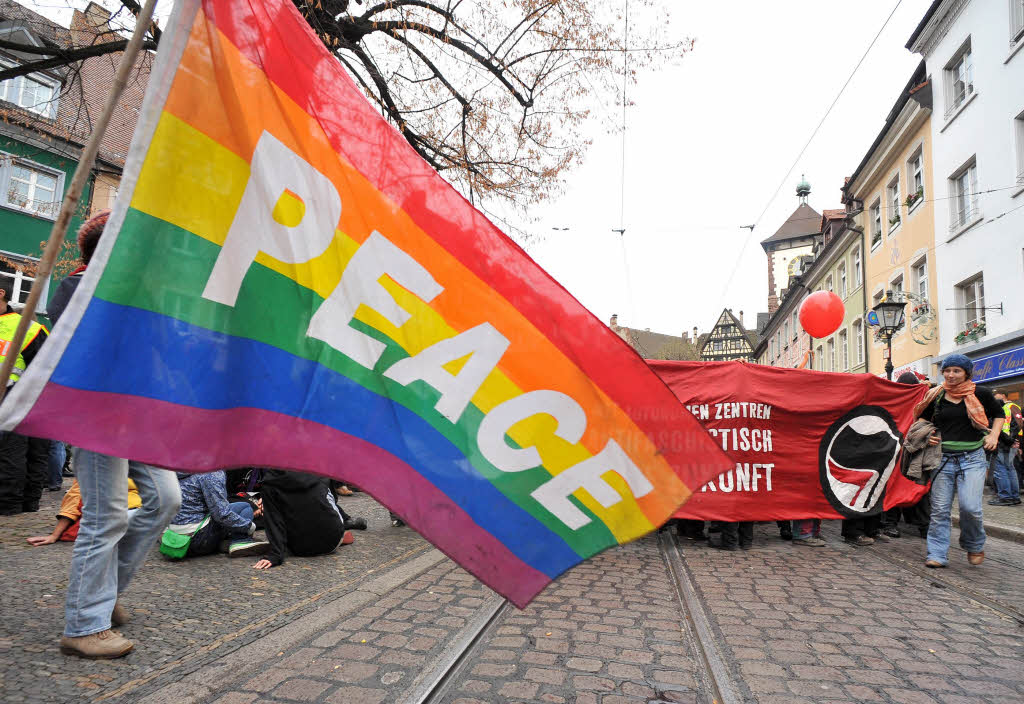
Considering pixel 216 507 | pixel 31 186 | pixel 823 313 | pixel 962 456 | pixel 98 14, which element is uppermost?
pixel 31 186

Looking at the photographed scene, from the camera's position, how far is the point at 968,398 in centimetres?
555

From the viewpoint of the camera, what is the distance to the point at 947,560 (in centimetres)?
571

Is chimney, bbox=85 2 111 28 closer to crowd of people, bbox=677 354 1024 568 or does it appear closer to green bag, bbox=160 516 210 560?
green bag, bbox=160 516 210 560

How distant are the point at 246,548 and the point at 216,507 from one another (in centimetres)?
40

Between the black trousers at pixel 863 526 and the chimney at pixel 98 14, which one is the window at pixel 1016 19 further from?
the chimney at pixel 98 14

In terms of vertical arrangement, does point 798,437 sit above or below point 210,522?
above

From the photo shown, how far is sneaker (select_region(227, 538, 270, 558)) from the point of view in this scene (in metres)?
4.95

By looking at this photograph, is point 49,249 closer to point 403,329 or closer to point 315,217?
point 315,217

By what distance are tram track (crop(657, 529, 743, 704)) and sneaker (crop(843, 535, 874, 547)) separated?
8.01 feet

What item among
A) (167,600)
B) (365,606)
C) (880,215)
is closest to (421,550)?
(365,606)

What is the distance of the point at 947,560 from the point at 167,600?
6.34m

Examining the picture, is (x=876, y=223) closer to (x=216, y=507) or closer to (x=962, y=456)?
(x=962, y=456)

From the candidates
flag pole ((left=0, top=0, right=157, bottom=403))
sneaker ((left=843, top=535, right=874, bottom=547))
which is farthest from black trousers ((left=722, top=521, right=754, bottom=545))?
flag pole ((left=0, top=0, right=157, bottom=403))

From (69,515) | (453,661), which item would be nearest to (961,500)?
(453,661)
